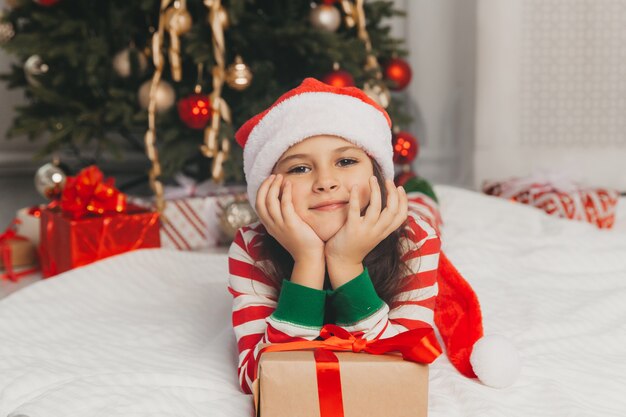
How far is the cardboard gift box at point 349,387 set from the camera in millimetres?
613

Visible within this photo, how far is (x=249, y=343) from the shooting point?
0.79m

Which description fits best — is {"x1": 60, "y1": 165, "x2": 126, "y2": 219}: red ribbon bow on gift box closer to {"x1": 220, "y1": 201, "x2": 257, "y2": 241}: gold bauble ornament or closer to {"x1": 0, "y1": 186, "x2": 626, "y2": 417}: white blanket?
{"x1": 0, "y1": 186, "x2": 626, "y2": 417}: white blanket

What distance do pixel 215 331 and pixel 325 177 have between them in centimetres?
40

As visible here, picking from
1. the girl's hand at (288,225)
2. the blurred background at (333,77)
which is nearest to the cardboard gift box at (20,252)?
the blurred background at (333,77)

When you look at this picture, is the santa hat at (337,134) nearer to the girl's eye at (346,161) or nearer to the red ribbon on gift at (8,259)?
the girl's eye at (346,161)

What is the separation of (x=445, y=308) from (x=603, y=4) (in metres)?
1.53

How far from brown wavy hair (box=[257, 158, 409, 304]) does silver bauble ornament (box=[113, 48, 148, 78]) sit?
97 centimetres

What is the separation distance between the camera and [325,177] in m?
0.73

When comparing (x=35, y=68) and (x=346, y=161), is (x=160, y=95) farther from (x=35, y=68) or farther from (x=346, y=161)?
(x=346, y=161)

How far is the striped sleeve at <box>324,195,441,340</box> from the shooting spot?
29.3 inches

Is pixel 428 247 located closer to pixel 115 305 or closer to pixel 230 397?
pixel 230 397

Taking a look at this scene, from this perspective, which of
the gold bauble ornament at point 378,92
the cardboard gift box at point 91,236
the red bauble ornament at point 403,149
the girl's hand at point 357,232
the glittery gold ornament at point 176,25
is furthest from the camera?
the red bauble ornament at point 403,149

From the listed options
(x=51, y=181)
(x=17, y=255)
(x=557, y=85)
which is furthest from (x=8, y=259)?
(x=557, y=85)

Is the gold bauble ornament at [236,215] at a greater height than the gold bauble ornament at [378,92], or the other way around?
the gold bauble ornament at [378,92]
